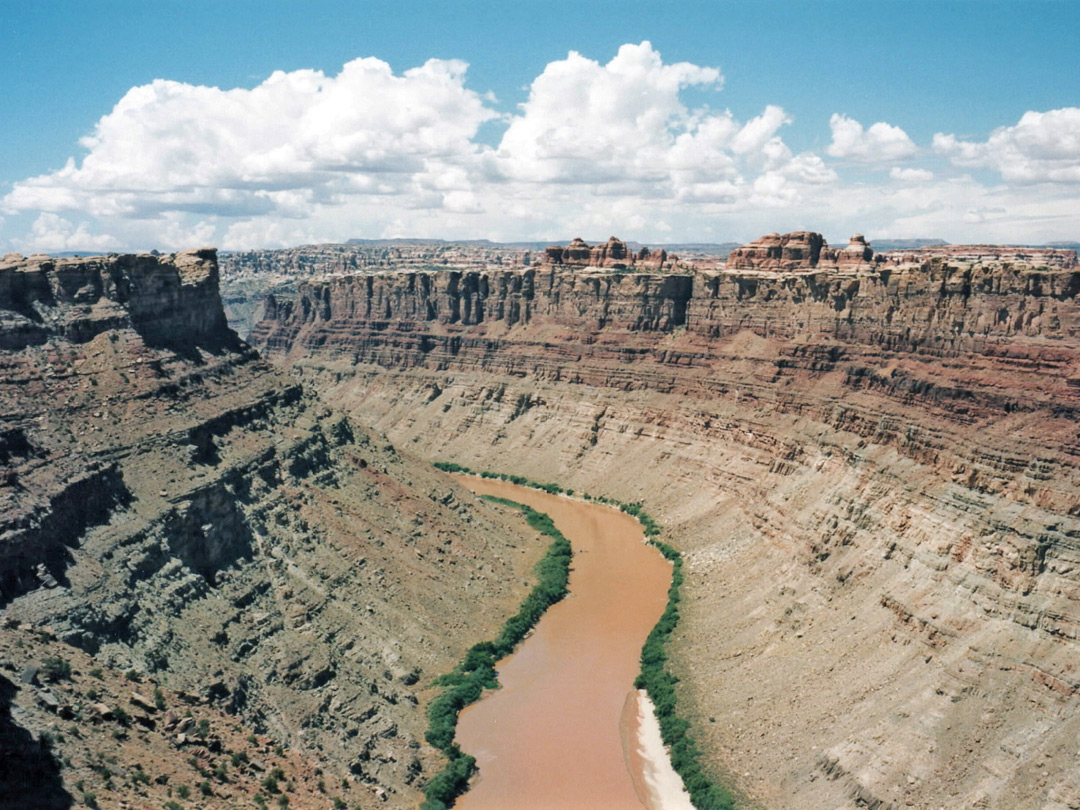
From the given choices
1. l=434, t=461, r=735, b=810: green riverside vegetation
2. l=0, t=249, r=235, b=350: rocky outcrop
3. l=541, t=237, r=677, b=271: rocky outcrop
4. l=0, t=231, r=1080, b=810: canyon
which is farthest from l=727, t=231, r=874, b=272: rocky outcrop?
l=0, t=249, r=235, b=350: rocky outcrop

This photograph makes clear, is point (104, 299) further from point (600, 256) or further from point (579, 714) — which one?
point (600, 256)

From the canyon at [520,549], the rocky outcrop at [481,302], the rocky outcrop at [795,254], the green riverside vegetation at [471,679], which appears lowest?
the green riverside vegetation at [471,679]

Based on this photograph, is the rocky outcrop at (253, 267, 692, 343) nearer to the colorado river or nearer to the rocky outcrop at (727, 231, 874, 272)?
the rocky outcrop at (727, 231, 874, 272)

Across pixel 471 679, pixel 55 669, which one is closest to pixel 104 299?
pixel 55 669

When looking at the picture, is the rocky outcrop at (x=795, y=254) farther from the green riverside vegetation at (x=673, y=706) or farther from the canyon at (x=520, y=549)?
the green riverside vegetation at (x=673, y=706)

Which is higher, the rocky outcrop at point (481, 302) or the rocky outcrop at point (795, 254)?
the rocky outcrop at point (795, 254)

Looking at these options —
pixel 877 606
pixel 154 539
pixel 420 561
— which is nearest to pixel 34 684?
pixel 154 539

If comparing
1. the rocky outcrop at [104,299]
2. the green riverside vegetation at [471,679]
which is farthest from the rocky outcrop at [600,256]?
the rocky outcrop at [104,299]
